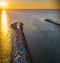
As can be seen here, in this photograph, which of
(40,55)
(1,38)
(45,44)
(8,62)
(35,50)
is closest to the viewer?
(8,62)

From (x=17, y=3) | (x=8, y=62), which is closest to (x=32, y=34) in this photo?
(x=8, y=62)

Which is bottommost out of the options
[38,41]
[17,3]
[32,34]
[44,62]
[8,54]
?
[44,62]

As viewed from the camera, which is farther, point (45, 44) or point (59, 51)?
point (45, 44)

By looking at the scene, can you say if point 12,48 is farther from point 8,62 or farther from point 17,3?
point 17,3

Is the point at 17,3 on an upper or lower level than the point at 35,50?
upper

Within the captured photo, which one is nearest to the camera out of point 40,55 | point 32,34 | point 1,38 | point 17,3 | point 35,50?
point 40,55

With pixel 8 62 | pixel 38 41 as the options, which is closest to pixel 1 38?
pixel 38 41

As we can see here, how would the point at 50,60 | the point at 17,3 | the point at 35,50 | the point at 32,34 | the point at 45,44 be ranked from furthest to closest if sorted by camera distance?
the point at 17,3, the point at 32,34, the point at 45,44, the point at 35,50, the point at 50,60

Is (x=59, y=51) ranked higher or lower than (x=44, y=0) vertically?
lower

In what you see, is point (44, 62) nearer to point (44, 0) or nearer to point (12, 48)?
point (12, 48)
